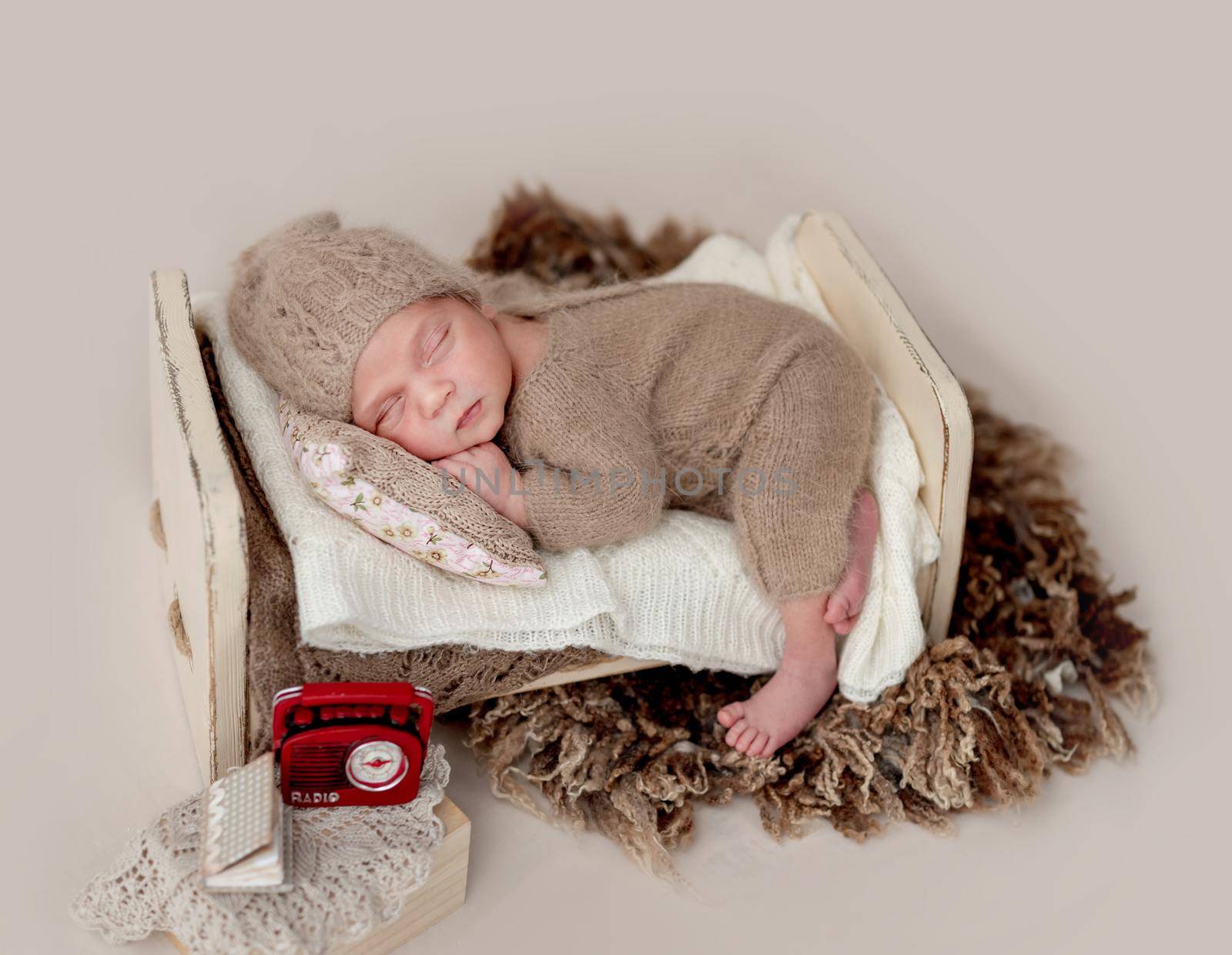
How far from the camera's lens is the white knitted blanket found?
1629 millimetres

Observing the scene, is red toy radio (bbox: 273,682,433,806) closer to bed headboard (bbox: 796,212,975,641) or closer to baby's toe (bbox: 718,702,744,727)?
baby's toe (bbox: 718,702,744,727)

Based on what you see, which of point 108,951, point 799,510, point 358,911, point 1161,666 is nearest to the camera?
point 358,911

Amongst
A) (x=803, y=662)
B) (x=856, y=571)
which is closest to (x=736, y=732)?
(x=803, y=662)

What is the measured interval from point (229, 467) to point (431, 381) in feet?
0.94

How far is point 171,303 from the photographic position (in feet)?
6.29

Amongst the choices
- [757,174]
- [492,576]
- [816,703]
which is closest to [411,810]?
[492,576]

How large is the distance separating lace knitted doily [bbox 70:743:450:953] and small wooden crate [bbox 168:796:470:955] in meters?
0.02

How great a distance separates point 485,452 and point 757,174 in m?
1.48

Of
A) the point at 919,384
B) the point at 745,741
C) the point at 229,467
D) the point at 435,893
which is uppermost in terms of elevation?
the point at 919,384

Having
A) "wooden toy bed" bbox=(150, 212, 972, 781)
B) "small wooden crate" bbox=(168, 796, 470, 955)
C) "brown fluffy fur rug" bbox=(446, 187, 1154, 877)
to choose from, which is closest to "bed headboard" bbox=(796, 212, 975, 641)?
"wooden toy bed" bbox=(150, 212, 972, 781)

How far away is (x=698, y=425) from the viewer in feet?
6.31

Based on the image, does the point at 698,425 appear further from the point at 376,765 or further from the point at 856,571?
the point at 376,765

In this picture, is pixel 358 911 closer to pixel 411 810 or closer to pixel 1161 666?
pixel 411 810

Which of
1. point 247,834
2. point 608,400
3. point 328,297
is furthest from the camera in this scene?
point 608,400
